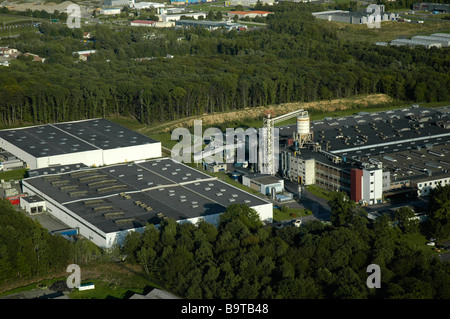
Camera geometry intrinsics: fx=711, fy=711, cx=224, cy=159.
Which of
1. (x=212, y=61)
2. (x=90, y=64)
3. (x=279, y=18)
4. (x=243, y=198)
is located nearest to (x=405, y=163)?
(x=243, y=198)

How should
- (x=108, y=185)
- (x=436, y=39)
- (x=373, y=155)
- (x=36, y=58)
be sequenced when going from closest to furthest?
(x=108, y=185), (x=373, y=155), (x=36, y=58), (x=436, y=39)

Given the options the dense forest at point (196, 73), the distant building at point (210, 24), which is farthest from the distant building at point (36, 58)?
the distant building at point (210, 24)

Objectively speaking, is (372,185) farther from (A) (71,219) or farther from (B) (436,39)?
(B) (436,39)

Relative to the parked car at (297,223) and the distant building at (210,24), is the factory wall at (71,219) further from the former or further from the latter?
the distant building at (210,24)

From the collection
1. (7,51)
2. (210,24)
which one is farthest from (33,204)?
(210,24)

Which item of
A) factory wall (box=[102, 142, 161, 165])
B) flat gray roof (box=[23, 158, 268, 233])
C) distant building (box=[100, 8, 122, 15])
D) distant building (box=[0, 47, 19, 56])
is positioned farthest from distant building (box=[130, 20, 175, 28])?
flat gray roof (box=[23, 158, 268, 233])

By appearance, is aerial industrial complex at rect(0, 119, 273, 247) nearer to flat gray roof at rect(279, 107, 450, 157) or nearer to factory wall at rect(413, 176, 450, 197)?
factory wall at rect(413, 176, 450, 197)

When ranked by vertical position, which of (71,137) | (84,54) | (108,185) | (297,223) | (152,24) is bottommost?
(297,223)

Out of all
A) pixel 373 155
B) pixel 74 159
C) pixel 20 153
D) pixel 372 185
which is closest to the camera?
pixel 372 185
